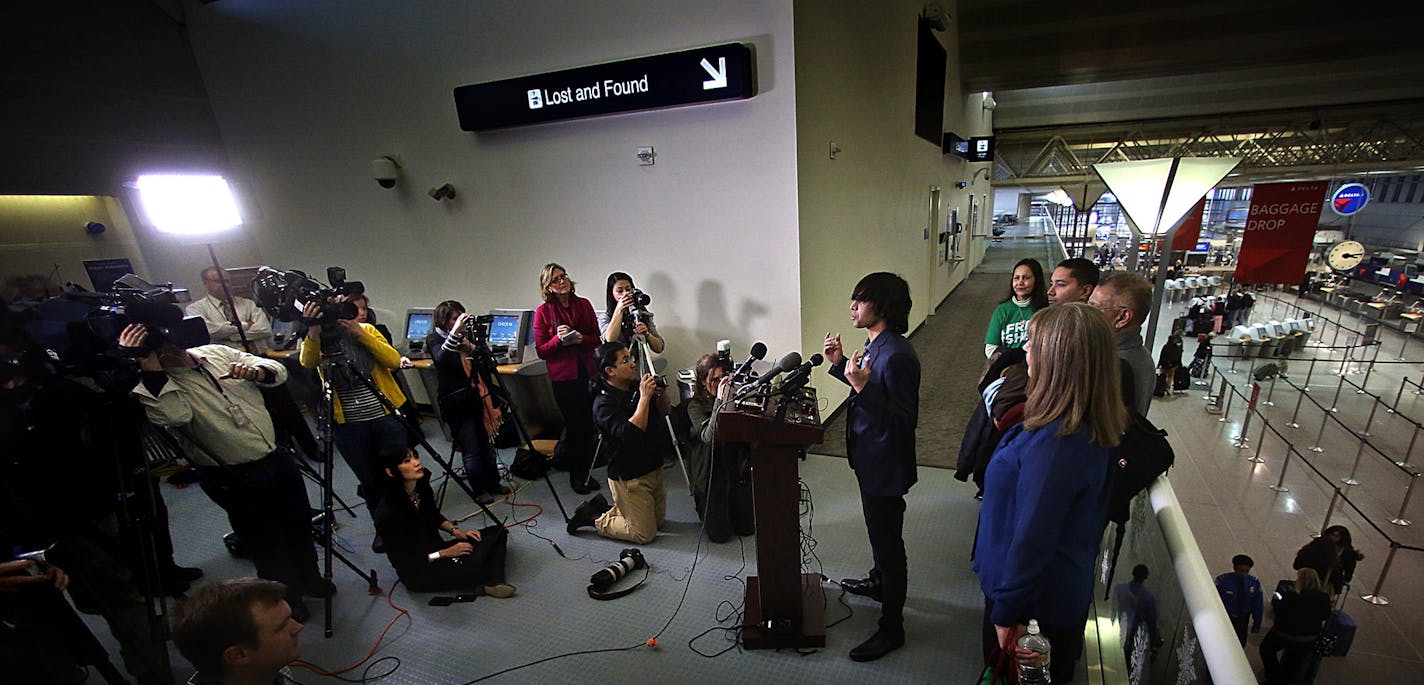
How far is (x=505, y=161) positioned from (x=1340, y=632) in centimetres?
651

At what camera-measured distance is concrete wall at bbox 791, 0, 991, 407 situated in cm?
371

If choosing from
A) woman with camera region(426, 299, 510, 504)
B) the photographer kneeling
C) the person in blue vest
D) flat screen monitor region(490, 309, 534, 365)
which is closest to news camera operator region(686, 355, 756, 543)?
the photographer kneeling

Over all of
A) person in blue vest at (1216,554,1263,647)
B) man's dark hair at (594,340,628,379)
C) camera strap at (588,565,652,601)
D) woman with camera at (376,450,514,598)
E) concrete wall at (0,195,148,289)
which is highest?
concrete wall at (0,195,148,289)

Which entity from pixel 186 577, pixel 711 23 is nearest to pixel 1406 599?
pixel 711 23

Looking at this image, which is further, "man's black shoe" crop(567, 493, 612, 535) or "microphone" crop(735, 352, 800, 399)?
"man's black shoe" crop(567, 493, 612, 535)

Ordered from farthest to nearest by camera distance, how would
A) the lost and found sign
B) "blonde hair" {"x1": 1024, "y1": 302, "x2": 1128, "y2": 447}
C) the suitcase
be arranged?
the lost and found sign
the suitcase
"blonde hair" {"x1": 1024, "y1": 302, "x2": 1128, "y2": 447}

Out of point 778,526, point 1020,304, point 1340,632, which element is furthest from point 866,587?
point 1340,632

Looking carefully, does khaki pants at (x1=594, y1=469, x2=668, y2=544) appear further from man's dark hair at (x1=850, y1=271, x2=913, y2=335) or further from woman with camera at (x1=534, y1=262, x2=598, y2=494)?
man's dark hair at (x1=850, y1=271, x2=913, y2=335)

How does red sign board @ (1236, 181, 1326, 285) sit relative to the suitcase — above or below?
above

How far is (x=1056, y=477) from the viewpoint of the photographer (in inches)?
50.3

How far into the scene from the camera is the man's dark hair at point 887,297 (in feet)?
6.57

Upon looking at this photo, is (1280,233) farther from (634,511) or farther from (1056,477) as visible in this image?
(634,511)

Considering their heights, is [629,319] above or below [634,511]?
above

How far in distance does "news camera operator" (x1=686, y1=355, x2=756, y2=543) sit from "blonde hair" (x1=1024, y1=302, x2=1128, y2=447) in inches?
72.3
